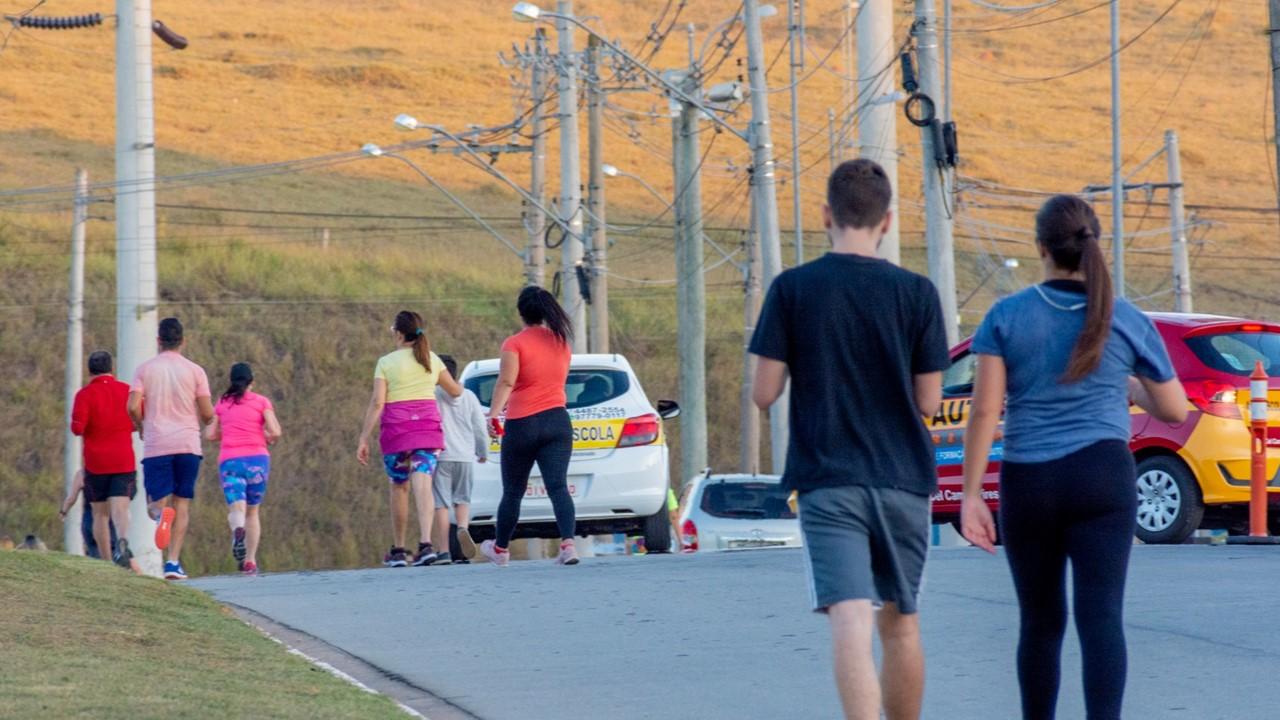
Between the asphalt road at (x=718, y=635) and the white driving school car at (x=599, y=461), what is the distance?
2.91 meters

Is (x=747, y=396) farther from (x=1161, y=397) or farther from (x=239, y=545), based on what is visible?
(x=1161, y=397)

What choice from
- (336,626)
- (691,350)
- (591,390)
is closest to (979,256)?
(691,350)

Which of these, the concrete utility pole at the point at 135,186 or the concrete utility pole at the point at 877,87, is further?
the concrete utility pole at the point at 877,87

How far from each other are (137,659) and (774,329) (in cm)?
378

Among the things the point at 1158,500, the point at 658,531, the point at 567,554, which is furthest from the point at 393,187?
the point at 1158,500

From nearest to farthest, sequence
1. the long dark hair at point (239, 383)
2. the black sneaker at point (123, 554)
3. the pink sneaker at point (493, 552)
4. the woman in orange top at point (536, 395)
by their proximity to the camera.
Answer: the woman in orange top at point (536, 395) → the pink sneaker at point (493, 552) → the black sneaker at point (123, 554) → the long dark hair at point (239, 383)

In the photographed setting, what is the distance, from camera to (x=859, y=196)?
621cm

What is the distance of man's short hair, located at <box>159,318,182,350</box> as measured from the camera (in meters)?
14.6

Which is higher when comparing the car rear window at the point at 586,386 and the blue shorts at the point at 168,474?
the car rear window at the point at 586,386

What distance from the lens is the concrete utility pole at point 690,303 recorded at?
2981 centimetres

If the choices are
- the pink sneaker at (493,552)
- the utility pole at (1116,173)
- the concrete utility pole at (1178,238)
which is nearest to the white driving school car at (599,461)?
the pink sneaker at (493,552)

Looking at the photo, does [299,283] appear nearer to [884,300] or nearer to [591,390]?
[591,390]

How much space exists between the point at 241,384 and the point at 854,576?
1059cm

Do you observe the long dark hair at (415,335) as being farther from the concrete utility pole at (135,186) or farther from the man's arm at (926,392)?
the man's arm at (926,392)
